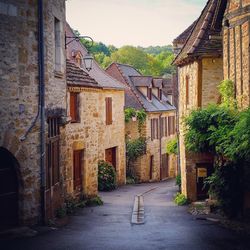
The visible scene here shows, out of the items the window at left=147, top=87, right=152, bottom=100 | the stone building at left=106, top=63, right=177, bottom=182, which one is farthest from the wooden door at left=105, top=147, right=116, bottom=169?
the window at left=147, top=87, right=152, bottom=100

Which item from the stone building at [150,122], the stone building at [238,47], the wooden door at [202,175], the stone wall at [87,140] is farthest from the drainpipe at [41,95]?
the stone building at [150,122]

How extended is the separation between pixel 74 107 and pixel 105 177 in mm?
8766

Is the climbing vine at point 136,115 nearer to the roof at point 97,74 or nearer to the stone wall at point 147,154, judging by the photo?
the stone wall at point 147,154

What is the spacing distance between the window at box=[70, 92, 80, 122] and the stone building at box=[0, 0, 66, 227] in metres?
4.38

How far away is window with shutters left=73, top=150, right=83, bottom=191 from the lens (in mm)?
18625

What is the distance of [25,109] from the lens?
12.3m

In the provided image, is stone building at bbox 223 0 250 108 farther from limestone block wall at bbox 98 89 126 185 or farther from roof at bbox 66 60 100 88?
limestone block wall at bbox 98 89 126 185

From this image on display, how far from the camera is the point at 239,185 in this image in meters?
14.4

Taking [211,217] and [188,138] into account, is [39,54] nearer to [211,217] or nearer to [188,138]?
[188,138]

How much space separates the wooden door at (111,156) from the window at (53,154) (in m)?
15.1

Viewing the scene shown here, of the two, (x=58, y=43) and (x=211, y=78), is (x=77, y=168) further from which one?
(x=211, y=78)

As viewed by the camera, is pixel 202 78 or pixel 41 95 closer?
pixel 41 95

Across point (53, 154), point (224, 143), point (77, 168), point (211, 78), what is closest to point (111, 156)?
point (77, 168)

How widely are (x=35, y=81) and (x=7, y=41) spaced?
1.44m
